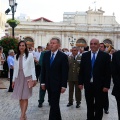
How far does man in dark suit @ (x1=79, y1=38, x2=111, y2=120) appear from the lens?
23.8 ft

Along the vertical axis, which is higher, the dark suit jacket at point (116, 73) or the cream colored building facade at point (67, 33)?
the cream colored building facade at point (67, 33)

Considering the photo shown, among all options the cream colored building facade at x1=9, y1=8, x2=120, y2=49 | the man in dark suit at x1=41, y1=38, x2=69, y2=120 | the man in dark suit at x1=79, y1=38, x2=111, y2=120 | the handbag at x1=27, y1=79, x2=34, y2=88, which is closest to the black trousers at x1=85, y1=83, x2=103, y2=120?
the man in dark suit at x1=79, y1=38, x2=111, y2=120

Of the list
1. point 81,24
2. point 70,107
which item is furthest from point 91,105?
point 81,24

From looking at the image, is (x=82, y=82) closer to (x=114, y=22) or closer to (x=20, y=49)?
(x=20, y=49)

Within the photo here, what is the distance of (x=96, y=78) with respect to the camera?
7.24 meters

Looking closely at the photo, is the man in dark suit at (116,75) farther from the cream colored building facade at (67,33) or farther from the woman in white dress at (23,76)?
the cream colored building facade at (67,33)

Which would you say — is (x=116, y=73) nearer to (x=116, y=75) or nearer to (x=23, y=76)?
(x=116, y=75)

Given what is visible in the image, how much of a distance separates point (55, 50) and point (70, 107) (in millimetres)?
3341

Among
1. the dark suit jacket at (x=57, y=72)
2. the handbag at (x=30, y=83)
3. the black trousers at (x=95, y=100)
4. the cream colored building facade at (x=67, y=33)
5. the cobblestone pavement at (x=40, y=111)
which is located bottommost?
the cobblestone pavement at (x=40, y=111)

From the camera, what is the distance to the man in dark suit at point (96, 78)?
23.8 ft

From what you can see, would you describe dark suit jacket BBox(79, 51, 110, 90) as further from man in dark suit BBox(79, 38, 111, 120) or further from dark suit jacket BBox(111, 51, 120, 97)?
dark suit jacket BBox(111, 51, 120, 97)

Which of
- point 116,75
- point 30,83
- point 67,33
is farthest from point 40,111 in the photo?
point 67,33

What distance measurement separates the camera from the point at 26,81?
7812mm

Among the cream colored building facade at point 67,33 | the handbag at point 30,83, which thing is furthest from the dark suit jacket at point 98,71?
the cream colored building facade at point 67,33
